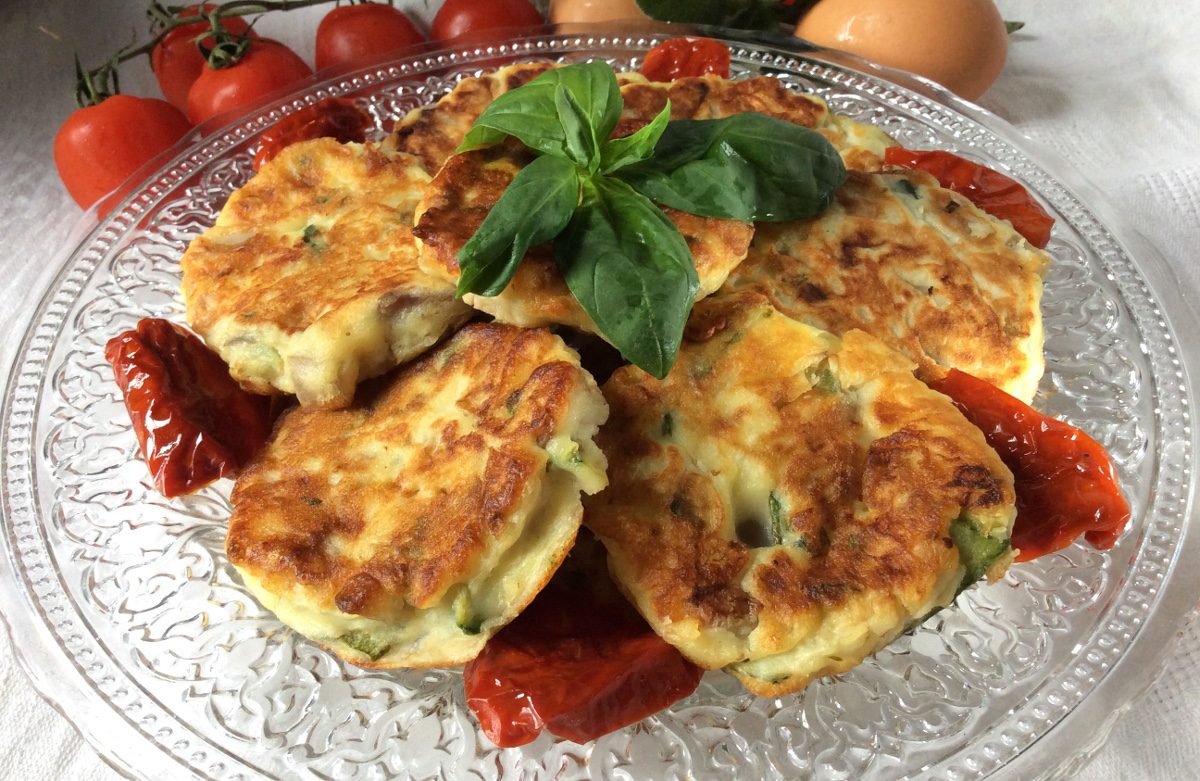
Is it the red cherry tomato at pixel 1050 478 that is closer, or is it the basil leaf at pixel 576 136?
the red cherry tomato at pixel 1050 478

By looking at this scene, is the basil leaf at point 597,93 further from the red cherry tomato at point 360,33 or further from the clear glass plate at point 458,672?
the red cherry tomato at point 360,33

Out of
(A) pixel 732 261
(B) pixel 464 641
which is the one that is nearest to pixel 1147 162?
(A) pixel 732 261

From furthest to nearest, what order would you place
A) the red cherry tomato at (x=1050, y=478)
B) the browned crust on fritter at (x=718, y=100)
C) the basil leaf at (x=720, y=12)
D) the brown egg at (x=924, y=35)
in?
the basil leaf at (x=720, y=12) < the brown egg at (x=924, y=35) < the browned crust on fritter at (x=718, y=100) < the red cherry tomato at (x=1050, y=478)

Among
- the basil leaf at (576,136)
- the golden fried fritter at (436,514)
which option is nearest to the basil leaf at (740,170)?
the basil leaf at (576,136)

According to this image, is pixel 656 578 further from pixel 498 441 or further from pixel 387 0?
pixel 387 0

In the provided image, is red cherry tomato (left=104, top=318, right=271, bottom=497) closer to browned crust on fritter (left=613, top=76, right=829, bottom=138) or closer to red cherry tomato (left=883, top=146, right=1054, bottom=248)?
browned crust on fritter (left=613, top=76, right=829, bottom=138)

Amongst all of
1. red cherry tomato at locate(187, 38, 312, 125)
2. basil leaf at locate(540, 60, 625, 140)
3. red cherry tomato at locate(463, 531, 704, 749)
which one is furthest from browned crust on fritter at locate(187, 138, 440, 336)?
red cherry tomato at locate(187, 38, 312, 125)
